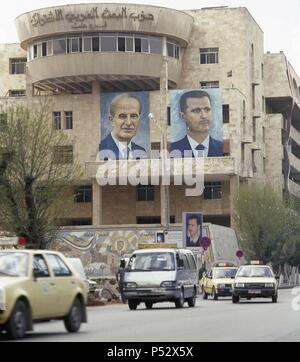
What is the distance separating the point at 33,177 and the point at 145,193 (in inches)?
1944

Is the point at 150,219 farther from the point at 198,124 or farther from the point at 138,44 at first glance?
the point at 138,44

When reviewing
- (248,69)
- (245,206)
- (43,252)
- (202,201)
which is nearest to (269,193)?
(245,206)

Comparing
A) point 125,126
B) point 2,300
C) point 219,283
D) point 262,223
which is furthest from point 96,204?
point 2,300

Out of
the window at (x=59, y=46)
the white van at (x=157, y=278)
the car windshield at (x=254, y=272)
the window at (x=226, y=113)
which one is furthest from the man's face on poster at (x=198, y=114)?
the white van at (x=157, y=278)

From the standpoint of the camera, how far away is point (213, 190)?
92.6m

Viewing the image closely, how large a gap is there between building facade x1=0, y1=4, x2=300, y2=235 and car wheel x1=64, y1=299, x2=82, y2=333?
61274mm

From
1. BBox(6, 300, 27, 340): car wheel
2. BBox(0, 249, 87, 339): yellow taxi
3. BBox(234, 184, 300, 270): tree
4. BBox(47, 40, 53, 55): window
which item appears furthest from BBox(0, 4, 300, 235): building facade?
BBox(6, 300, 27, 340): car wheel

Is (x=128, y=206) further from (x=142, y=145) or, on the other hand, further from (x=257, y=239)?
(x=257, y=239)

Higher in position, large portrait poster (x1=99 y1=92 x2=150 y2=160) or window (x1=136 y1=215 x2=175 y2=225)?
large portrait poster (x1=99 y1=92 x2=150 y2=160)

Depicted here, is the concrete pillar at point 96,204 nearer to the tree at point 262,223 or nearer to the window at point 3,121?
the tree at point 262,223

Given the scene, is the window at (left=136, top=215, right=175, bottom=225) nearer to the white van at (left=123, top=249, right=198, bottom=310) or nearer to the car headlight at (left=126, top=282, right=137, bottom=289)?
the white van at (left=123, top=249, right=198, bottom=310)

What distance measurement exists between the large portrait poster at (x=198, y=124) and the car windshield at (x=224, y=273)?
135 feet

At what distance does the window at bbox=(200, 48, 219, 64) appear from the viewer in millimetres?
97125

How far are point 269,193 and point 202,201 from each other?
1123 cm
